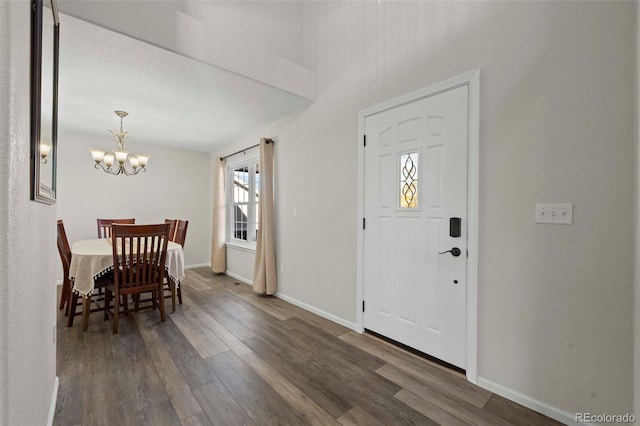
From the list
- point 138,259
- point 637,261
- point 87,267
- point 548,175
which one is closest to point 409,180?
point 548,175

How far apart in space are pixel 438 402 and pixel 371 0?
3.31 m

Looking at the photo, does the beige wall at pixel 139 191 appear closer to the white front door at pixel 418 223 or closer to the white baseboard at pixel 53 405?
the white baseboard at pixel 53 405

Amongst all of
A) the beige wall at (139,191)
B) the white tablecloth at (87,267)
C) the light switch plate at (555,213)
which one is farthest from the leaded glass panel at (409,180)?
the beige wall at (139,191)

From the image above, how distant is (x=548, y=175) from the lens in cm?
162

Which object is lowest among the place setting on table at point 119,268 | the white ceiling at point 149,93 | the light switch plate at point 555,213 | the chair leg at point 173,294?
the chair leg at point 173,294

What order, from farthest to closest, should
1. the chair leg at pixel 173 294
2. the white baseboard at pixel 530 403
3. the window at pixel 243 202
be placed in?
the window at pixel 243 202, the chair leg at pixel 173 294, the white baseboard at pixel 530 403

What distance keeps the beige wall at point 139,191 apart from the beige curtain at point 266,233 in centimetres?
253

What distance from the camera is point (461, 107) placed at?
1.97 meters

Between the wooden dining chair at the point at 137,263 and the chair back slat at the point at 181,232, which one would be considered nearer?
the wooden dining chair at the point at 137,263

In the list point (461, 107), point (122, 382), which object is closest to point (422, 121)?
point (461, 107)

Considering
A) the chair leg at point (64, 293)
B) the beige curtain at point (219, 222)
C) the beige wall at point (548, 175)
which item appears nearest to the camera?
the beige wall at point (548, 175)

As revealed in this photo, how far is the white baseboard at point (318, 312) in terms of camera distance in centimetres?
276

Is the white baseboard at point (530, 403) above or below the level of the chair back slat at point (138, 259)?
below

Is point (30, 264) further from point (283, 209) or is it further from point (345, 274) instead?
point (283, 209)
